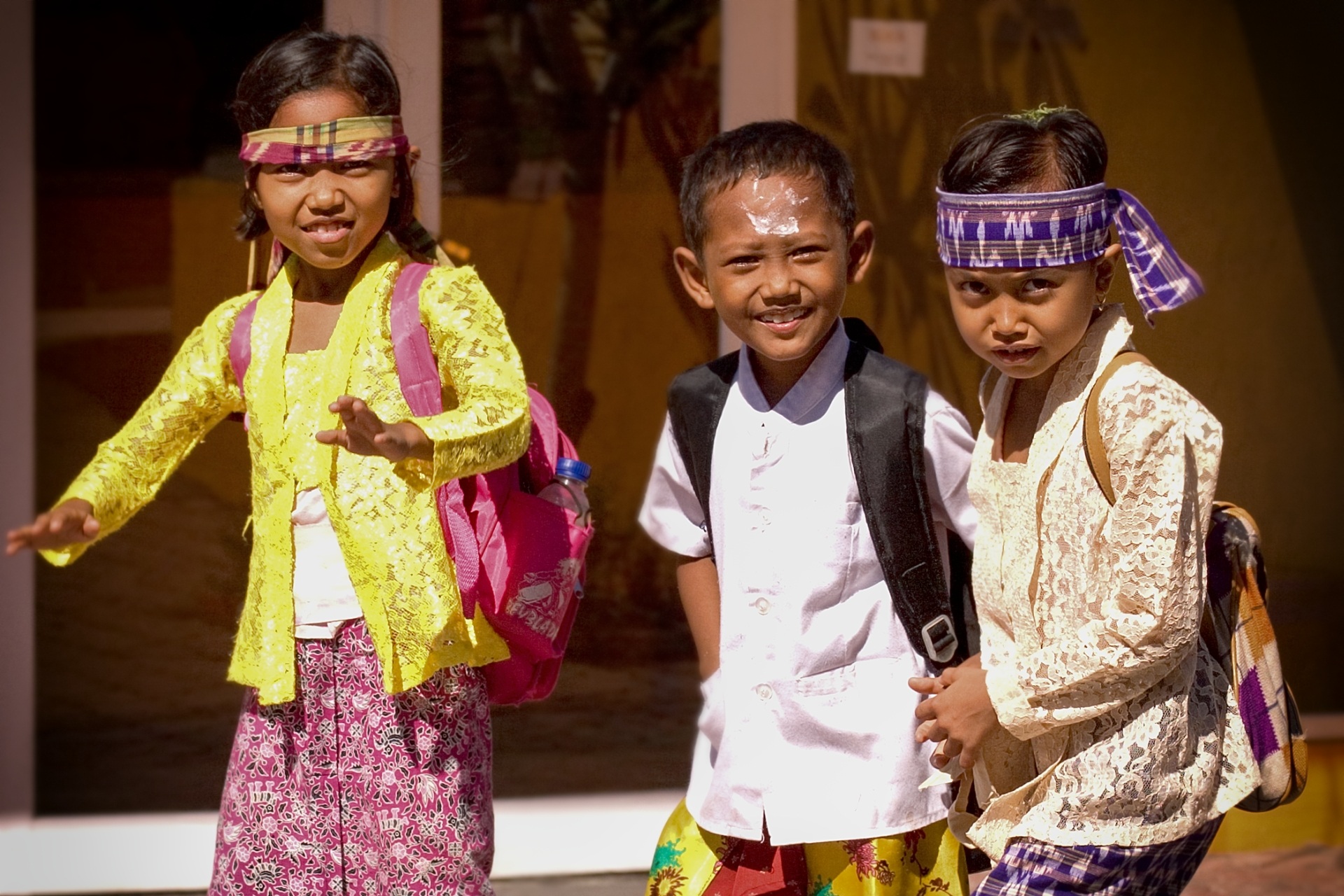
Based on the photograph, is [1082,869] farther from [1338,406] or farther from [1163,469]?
[1338,406]

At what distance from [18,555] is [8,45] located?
1.38 metres

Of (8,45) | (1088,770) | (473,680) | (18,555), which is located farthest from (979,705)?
(8,45)

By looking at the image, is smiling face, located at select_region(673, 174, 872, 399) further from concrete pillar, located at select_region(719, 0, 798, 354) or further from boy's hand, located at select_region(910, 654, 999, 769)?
concrete pillar, located at select_region(719, 0, 798, 354)

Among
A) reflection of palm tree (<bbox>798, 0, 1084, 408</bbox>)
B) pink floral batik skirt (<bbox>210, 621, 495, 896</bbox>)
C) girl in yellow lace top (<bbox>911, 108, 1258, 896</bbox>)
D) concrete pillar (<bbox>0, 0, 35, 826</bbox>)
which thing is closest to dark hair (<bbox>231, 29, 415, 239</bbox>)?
pink floral batik skirt (<bbox>210, 621, 495, 896</bbox>)

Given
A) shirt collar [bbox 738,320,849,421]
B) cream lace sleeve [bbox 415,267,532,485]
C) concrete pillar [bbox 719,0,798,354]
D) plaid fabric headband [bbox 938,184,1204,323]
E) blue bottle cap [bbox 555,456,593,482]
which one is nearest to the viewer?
plaid fabric headband [bbox 938,184,1204,323]

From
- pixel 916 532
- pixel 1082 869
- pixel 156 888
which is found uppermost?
pixel 916 532

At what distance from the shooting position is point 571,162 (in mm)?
5375

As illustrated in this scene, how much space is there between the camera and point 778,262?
2.94m

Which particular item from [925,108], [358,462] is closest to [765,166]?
[358,462]

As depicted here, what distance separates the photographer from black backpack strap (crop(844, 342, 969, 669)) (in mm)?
2930

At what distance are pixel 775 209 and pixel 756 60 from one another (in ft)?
6.37

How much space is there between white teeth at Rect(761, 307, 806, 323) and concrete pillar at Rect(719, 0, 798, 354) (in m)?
1.80

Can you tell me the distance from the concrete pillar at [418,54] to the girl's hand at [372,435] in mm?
1919

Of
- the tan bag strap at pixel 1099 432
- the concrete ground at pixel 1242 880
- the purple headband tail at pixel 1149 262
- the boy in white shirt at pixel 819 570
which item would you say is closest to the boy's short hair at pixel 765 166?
the boy in white shirt at pixel 819 570
